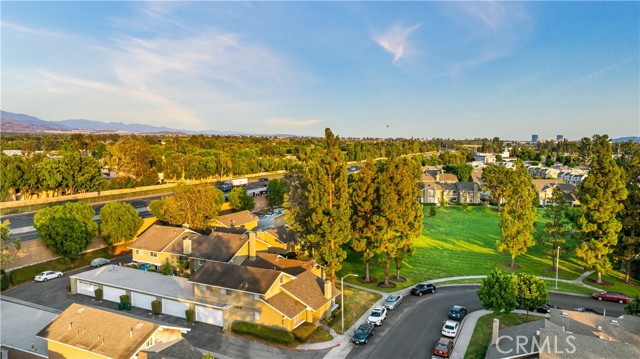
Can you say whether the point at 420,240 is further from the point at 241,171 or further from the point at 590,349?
the point at 241,171

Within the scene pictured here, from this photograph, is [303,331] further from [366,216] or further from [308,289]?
[366,216]

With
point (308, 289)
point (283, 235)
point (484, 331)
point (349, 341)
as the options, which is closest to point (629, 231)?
point (484, 331)

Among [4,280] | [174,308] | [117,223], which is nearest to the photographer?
[174,308]

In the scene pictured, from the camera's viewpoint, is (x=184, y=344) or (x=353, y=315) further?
(x=353, y=315)

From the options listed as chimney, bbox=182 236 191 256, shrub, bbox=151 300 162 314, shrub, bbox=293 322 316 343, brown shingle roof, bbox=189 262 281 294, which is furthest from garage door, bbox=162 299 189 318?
shrub, bbox=293 322 316 343

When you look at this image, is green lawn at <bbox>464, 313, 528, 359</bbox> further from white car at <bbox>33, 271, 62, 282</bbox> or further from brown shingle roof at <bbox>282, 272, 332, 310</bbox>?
white car at <bbox>33, 271, 62, 282</bbox>

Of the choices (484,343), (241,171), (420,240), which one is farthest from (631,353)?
(241,171)
